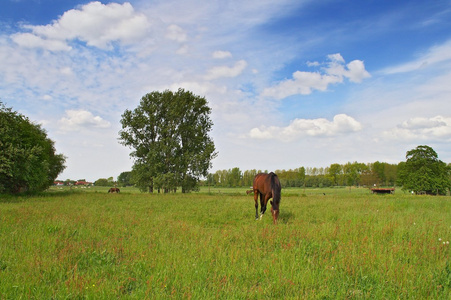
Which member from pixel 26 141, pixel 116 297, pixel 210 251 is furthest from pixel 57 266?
pixel 26 141

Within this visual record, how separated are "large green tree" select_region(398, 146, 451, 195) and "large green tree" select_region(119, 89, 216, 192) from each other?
4210 centimetres

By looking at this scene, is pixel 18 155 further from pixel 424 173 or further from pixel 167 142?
pixel 424 173

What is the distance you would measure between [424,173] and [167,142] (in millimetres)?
50488

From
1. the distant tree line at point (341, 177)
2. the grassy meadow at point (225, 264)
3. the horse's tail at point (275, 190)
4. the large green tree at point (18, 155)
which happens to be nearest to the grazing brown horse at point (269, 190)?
the horse's tail at point (275, 190)

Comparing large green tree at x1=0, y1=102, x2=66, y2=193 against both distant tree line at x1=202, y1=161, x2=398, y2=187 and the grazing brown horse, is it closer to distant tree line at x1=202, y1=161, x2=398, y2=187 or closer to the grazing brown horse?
the grazing brown horse

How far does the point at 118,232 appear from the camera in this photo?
9.12 meters

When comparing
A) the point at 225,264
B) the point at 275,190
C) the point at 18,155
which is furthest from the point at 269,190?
the point at 18,155

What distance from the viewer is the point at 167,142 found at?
1506 inches

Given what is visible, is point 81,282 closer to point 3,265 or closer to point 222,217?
point 3,265

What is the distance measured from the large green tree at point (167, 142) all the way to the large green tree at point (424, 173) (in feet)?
138

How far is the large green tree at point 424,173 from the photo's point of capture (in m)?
51.5

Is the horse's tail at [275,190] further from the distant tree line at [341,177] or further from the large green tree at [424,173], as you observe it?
the distant tree line at [341,177]

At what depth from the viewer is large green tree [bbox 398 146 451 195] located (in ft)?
169

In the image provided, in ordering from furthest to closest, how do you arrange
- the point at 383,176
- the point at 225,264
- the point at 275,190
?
the point at 383,176 < the point at 275,190 < the point at 225,264
